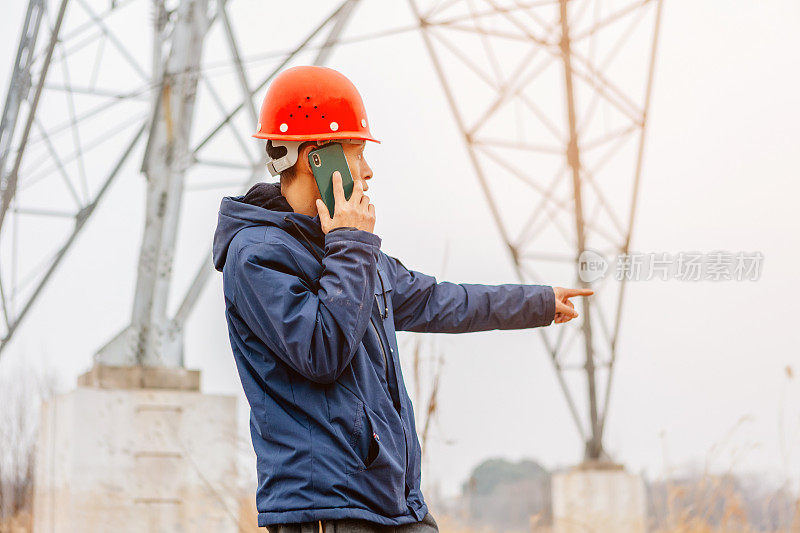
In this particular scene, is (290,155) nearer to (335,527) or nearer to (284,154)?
(284,154)

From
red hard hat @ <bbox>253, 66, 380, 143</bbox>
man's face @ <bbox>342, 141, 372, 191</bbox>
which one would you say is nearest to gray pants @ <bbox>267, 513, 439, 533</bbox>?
man's face @ <bbox>342, 141, 372, 191</bbox>

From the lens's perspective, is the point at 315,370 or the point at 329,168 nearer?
the point at 315,370

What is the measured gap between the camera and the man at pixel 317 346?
1858 mm

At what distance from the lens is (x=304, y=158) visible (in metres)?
2.16

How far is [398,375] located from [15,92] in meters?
5.33

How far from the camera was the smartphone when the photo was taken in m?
2.03

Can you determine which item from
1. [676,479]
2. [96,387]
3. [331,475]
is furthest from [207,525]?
[331,475]

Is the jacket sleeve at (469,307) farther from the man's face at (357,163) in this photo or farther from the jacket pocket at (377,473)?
the jacket pocket at (377,473)

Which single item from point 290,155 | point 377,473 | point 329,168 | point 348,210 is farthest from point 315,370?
point 290,155

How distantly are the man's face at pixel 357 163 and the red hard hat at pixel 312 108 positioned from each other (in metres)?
0.03

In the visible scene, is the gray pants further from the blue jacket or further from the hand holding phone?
the hand holding phone

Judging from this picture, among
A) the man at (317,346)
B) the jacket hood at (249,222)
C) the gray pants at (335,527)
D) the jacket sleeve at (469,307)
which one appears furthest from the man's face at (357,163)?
the gray pants at (335,527)

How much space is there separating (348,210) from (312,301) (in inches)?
8.7

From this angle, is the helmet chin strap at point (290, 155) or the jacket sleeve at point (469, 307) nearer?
the helmet chin strap at point (290, 155)
